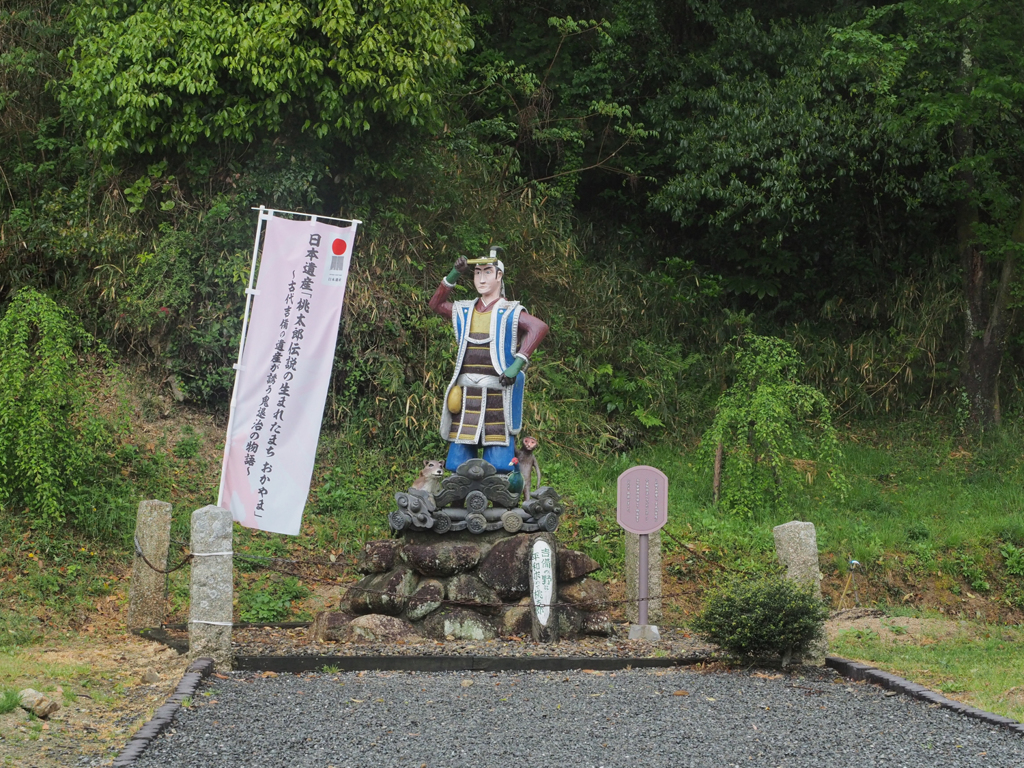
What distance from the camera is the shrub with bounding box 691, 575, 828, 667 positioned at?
21.9 feet

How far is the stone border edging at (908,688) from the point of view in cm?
543

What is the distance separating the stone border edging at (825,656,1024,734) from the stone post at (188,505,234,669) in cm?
391

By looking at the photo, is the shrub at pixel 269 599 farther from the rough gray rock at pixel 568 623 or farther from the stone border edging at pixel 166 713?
the rough gray rock at pixel 568 623

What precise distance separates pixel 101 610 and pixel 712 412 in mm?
8107

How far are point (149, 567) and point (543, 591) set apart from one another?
2976 millimetres


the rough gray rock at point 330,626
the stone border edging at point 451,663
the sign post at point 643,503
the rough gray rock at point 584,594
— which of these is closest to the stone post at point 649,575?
the sign post at point 643,503

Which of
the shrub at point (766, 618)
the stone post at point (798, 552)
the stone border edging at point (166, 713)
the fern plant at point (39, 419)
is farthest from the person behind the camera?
the fern plant at point (39, 419)

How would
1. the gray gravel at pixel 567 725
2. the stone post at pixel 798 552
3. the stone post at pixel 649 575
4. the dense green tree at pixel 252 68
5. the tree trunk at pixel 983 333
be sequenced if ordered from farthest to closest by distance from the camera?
the tree trunk at pixel 983 333
the dense green tree at pixel 252 68
the stone post at pixel 649 575
the stone post at pixel 798 552
the gray gravel at pixel 567 725

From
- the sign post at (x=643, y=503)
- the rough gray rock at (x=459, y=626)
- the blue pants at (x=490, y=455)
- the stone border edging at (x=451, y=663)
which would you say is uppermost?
the blue pants at (x=490, y=455)

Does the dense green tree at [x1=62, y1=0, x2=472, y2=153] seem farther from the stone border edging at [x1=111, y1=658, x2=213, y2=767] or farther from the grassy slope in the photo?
the stone border edging at [x1=111, y1=658, x2=213, y2=767]

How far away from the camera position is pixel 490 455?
809cm

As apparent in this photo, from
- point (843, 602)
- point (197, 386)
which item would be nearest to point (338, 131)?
point (197, 386)

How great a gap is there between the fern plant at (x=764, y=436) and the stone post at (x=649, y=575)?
279 centimetres

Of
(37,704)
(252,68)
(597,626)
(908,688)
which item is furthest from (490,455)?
(252,68)
